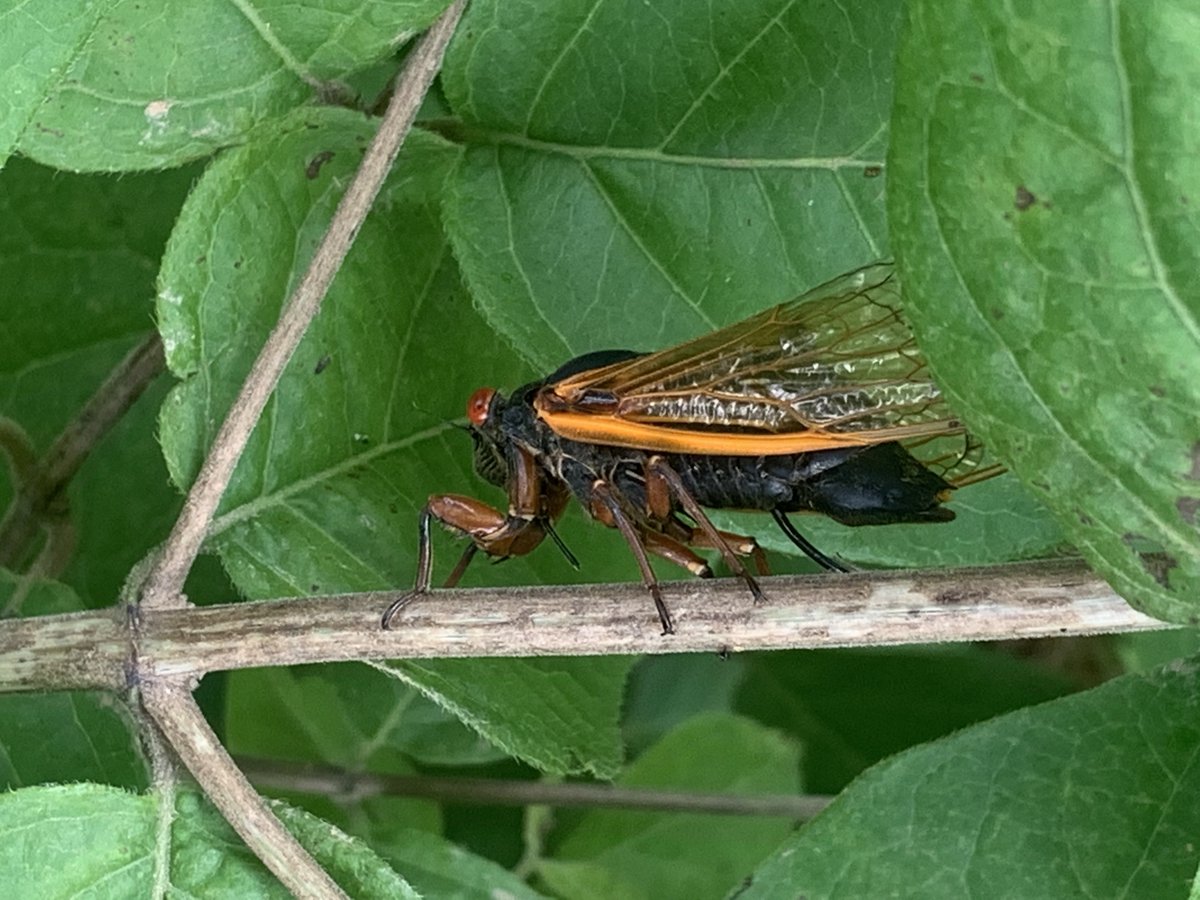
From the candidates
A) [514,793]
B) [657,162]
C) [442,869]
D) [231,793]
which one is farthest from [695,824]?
[657,162]

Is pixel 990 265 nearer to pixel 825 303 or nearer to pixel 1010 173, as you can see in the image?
pixel 1010 173

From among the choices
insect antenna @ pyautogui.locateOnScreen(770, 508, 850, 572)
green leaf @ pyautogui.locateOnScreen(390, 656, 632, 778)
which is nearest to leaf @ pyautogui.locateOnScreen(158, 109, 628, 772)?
green leaf @ pyautogui.locateOnScreen(390, 656, 632, 778)

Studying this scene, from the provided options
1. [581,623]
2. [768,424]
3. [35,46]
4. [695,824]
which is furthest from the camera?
[695,824]

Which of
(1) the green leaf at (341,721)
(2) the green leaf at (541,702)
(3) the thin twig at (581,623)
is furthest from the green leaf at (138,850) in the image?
(1) the green leaf at (341,721)

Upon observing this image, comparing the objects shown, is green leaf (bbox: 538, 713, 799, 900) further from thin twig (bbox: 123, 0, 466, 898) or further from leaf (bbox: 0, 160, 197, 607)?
thin twig (bbox: 123, 0, 466, 898)

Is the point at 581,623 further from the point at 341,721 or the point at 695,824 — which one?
the point at 695,824

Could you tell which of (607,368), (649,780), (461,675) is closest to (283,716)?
(649,780)

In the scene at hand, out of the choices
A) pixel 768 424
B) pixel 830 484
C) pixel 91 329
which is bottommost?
pixel 830 484
